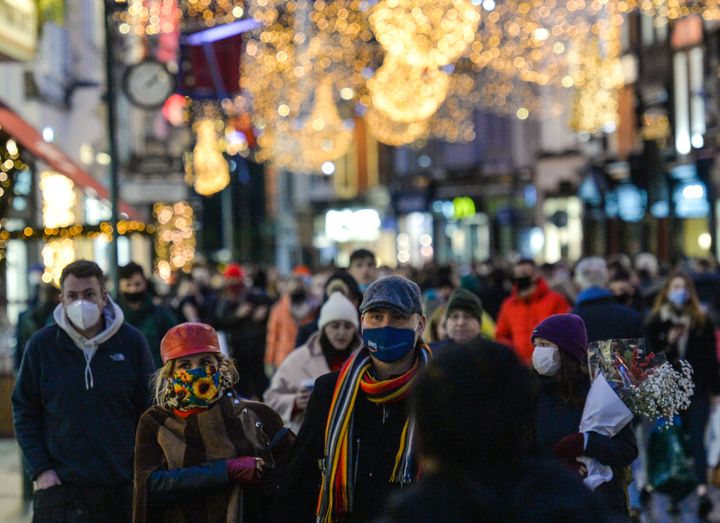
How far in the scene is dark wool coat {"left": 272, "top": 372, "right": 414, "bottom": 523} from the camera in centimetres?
541

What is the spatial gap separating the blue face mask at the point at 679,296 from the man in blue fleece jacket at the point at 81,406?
604cm

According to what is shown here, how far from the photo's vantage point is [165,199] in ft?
66.1

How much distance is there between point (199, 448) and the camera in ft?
19.6

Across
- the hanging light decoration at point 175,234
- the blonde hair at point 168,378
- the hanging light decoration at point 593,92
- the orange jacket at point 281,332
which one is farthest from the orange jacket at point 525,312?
the hanging light decoration at point 593,92

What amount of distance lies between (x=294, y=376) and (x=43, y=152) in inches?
429

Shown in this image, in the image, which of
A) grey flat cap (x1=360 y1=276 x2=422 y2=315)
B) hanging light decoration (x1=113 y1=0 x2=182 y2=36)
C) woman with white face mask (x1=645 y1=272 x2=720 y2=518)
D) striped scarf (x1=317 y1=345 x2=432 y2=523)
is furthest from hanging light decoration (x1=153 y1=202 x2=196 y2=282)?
striped scarf (x1=317 y1=345 x2=432 y2=523)

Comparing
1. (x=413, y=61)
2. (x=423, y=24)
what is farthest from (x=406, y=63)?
(x=423, y=24)

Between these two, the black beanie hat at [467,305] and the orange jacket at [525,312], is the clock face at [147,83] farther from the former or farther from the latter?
the black beanie hat at [467,305]

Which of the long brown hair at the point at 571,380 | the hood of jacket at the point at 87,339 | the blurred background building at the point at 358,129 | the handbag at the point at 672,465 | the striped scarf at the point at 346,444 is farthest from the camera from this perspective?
the blurred background building at the point at 358,129

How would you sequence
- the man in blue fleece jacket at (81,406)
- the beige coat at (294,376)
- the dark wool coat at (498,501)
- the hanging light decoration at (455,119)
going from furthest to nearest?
the hanging light decoration at (455,119) < the beige coat at (294,376) < the man in blue fleece jacket at (81,406) < the dark wool coat at (498,501)

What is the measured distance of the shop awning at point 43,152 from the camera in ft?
59.8

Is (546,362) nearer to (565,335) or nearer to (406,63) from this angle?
(565,335)

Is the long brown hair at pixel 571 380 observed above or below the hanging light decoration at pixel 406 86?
below

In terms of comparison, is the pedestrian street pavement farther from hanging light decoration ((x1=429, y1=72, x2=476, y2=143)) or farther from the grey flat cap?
hanging light decoration ((x1=429, y1=72, x2=476, y2=143))
